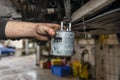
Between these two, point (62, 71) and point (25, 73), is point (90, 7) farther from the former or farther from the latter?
point (25, 73)

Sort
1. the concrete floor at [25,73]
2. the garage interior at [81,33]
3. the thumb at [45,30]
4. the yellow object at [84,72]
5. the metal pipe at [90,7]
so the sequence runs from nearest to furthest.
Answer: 1. the thumb at [45,30]
2. the metal pipe at [90,7]
3. the garage interior at [81,33]
4. the yellow object at [84,72]
5. the concrete floor at [25,73]

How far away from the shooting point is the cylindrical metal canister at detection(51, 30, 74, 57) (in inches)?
60.9

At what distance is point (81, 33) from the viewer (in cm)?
354

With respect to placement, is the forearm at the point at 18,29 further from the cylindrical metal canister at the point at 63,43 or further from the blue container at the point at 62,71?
the blue container at the point at 62,71

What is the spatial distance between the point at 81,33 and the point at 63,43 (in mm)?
2005

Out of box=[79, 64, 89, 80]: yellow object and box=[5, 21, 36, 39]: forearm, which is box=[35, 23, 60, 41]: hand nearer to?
box=[5, 21, 36, 39]: forearm

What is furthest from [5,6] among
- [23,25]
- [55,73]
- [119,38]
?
[55,73]

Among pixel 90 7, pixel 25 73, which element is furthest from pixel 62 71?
pixel 90 7

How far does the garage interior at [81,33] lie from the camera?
194 centimetres

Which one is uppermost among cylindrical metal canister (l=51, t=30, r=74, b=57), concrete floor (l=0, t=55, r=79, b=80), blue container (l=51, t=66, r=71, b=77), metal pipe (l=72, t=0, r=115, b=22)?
metal pipe (l=72, t=0, r=115, b=22)

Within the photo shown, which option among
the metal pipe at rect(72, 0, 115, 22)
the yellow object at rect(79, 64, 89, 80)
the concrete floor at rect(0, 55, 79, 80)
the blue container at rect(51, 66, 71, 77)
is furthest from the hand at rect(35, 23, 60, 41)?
the blue container at rect(51, 66, 71, 77)

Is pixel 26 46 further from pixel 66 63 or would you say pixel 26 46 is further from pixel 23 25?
pixel 23 25

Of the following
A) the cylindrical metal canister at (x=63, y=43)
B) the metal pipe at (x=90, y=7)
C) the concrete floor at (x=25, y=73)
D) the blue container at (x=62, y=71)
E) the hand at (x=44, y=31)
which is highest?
the metal pipe at (x=90, y=7)

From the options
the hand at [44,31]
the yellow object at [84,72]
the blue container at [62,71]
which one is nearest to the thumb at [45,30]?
the hand at [44,31]
